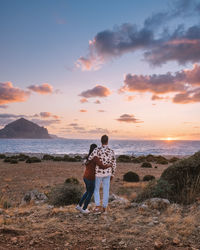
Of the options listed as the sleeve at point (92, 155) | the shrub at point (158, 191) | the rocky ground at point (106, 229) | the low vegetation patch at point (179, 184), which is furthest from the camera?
the shrub at point (158, 191)

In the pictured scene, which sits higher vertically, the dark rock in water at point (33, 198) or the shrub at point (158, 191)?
the shrub at point (158, 191)

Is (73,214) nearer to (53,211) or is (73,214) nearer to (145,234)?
(53,211)

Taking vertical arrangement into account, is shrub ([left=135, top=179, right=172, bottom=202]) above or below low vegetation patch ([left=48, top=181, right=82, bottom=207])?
above

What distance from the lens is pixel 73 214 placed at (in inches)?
297

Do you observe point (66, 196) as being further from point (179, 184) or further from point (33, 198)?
point (179, 184)

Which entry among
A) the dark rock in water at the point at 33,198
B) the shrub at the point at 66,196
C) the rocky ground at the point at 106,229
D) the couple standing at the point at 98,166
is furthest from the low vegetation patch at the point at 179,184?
the dark rock in water at the point at 33,198

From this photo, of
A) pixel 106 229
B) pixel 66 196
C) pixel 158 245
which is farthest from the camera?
pixel 66 196

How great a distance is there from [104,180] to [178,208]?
2.81 metres

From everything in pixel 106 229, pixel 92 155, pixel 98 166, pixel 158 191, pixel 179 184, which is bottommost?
pixel 106 229

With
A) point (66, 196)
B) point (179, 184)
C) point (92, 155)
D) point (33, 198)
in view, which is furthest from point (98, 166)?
point (33, 198)

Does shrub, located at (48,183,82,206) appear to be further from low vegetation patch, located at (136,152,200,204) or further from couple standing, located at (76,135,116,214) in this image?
couple standing, located at (76,135,116,214)

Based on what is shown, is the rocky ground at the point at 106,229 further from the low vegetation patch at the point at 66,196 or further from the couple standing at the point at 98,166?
the low vegetation patch at the point at 66,196

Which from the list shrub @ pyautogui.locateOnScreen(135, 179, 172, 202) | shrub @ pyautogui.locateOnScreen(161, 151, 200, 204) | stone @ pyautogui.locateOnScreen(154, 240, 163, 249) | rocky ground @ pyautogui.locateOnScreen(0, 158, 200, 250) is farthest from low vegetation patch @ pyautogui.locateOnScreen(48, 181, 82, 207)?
stone @ pyautogui.locateOnScreen(154, 240, 163, 249)

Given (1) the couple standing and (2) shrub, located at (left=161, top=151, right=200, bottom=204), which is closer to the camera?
(1) the couple standing
